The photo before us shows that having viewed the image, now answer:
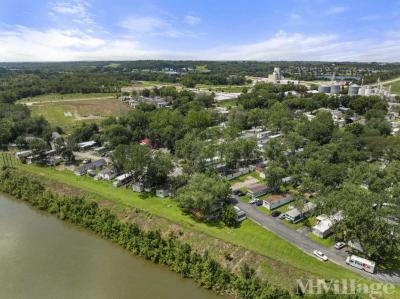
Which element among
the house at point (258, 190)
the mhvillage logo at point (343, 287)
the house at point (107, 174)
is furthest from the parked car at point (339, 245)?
the house at point (107, 174)

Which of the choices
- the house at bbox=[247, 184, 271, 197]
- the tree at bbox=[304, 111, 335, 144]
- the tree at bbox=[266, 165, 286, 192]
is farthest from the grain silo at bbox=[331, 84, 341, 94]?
the house at bbox=[247, 184, 271, 197]

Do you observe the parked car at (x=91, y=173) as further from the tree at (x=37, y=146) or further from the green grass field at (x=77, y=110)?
the green grass field at (x=77, y=110)

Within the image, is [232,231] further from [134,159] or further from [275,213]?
[134,159]

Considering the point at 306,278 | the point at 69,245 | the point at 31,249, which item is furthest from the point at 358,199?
the point at 31,249

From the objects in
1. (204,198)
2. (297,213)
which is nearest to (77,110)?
(204,198)

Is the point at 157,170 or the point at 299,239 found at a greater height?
the point at 157,170

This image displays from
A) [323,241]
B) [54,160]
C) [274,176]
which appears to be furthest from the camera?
[54,160]

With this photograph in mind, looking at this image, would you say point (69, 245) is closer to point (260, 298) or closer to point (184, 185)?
point (184, 185)
